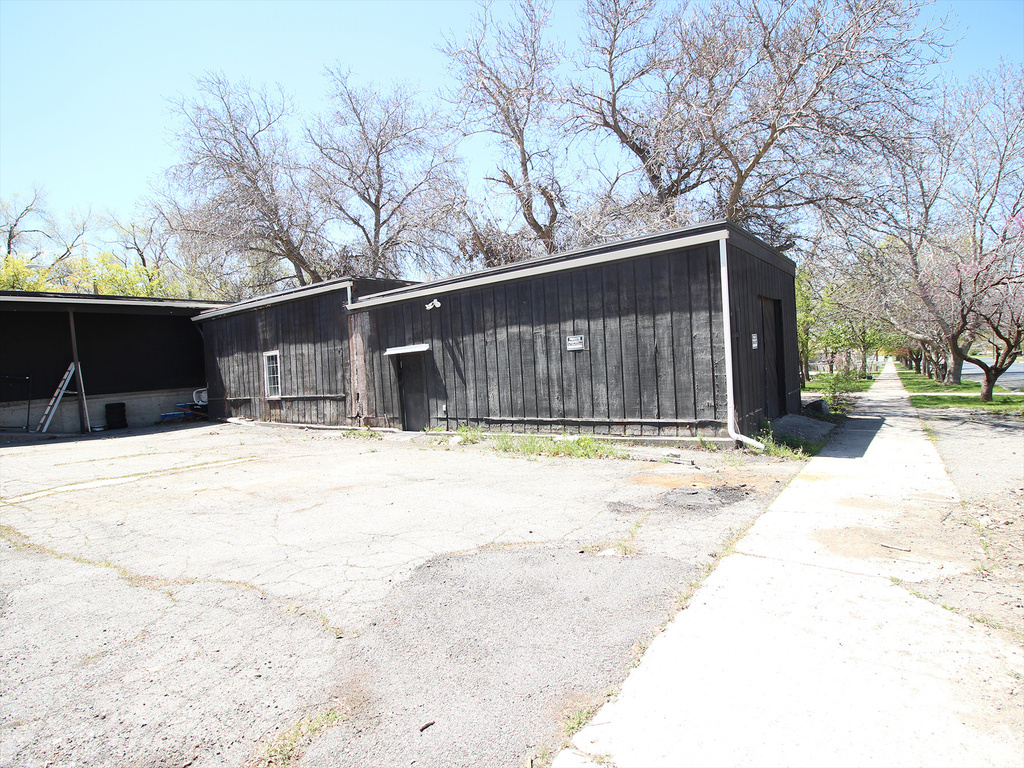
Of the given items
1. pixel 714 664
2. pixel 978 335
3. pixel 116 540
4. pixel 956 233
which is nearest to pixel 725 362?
pixel 714 664

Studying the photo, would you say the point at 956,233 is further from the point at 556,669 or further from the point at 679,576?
the point at 556,669

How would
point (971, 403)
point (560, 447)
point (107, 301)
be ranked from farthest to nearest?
point (107, 301) → point (971, 403) → point (560, 447)

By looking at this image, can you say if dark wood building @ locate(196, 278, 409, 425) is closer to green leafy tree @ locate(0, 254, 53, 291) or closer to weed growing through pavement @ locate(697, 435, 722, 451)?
weed growing through pavement @ locate(697, 435, 722, 451)

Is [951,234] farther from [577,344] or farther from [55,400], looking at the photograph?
[55,400]

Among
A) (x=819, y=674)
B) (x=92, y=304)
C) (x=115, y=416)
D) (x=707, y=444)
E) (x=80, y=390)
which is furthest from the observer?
(x=115, y=416)

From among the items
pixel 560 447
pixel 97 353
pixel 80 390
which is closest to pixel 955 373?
pixel 560 447

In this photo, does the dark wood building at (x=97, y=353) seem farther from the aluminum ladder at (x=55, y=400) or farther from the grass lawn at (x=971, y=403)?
the grass lawn at (x=971, y=403)

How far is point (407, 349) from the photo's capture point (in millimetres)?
12688

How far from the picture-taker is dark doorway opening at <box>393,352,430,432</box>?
12812mm

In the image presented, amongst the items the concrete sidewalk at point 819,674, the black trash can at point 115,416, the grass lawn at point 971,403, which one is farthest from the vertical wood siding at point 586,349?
the black trash can at point 115,416

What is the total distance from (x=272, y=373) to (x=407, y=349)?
6.18 m

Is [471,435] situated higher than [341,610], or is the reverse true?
[471,435]

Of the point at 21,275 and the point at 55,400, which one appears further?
the point at 21,275

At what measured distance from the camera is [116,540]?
5.29 meters
